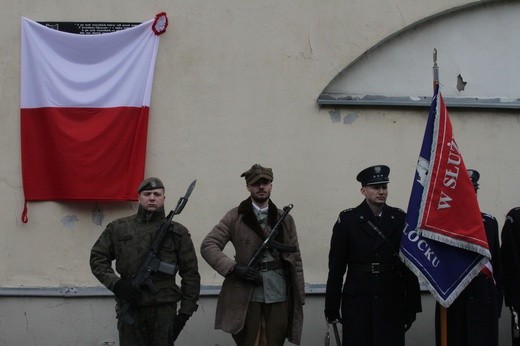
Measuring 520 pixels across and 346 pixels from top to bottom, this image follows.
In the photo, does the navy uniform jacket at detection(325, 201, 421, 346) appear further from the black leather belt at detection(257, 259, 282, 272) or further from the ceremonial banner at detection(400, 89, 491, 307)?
the black leather belt at detection(257, 259, 282, 272)

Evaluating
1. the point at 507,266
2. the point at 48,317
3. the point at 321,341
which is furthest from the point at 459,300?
the point at 48,317

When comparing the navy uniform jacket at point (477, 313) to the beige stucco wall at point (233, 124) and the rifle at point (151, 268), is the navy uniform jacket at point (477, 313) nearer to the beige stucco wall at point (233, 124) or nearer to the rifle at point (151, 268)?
the beige stucco wall at point (233, 124)

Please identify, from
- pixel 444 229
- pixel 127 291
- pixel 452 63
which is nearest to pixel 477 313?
pixel 444 229

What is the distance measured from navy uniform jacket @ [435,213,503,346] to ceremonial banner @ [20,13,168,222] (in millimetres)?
2895

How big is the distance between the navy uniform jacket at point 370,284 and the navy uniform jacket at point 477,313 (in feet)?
0.98

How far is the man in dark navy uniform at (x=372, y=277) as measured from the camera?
6.56 m

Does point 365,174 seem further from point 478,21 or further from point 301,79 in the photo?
point 478,21

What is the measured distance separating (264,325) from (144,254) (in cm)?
105

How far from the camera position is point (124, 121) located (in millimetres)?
7805

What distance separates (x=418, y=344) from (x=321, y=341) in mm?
859

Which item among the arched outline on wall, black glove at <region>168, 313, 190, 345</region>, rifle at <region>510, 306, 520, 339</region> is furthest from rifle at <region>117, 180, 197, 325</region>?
rifle at <region>510, 306, 520, 339</region>

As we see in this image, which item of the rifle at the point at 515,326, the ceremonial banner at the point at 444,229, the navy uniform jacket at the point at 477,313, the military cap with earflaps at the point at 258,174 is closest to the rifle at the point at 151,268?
the military cap with earflaps at the point at 258,174

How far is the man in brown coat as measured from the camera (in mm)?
6527

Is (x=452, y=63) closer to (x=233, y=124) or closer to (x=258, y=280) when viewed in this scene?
(x=233, y=124)
